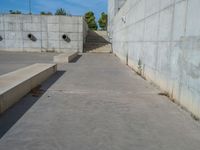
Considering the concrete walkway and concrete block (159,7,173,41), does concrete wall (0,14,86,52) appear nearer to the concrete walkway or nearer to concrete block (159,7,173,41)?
concrete block (159,7,173,41)

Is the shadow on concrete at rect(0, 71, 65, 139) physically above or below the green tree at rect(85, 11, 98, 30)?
below

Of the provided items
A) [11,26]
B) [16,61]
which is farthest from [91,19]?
[16,61]

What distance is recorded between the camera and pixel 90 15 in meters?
51.1

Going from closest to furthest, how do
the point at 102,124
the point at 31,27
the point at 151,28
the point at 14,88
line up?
the point at 102,124
the point at 14,88
the point at 151,28
the point at 31,27

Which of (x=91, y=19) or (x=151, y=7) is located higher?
(x=91, y=19)

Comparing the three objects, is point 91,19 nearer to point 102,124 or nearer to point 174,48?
point 174,48

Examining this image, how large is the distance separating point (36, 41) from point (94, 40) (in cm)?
791

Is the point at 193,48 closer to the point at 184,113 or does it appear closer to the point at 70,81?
the point at 184,113

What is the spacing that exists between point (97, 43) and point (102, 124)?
21.7 meters

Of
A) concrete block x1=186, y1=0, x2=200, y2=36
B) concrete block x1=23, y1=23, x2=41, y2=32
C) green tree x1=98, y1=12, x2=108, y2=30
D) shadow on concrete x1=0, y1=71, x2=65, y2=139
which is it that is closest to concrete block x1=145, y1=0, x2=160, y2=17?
concrete block x1=186, y1=0, x2=200, y2=36

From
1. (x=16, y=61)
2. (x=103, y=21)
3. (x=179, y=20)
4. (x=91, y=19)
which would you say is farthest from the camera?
(x=103, y=21)

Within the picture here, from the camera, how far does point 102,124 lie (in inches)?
135

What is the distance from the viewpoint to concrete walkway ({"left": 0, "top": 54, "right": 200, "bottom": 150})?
2.77m

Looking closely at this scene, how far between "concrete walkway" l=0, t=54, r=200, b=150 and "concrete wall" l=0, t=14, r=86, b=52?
53.1 feet
